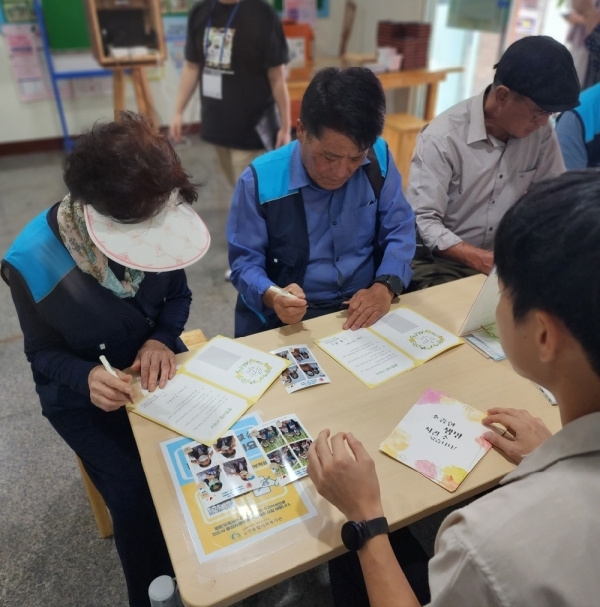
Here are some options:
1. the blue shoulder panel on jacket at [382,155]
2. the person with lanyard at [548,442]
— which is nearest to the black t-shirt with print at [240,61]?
the blue shoulder panel on jacket at [382,155]

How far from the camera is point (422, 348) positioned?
123cm

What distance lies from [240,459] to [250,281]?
587mm

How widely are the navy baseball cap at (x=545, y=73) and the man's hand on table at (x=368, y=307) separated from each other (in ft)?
2.55

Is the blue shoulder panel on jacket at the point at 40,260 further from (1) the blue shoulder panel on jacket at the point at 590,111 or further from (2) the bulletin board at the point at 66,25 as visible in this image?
(2) the bulletin board at the point at 66,25

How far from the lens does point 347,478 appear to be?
82 cm

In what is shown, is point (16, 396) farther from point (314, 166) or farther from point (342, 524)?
point (342, 524)

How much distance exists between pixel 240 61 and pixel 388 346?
2.01m

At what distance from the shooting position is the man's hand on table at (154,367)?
1114mm

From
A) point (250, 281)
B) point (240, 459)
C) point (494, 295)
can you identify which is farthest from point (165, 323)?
point (494, 295)

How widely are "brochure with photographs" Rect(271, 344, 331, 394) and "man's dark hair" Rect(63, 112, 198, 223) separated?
0.44 meters

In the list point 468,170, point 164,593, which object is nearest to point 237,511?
point 164,593

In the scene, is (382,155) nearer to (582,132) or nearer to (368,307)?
(368,307)

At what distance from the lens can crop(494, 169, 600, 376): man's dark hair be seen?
1.74ft

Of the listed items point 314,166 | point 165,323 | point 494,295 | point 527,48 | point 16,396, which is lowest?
point 16,396
